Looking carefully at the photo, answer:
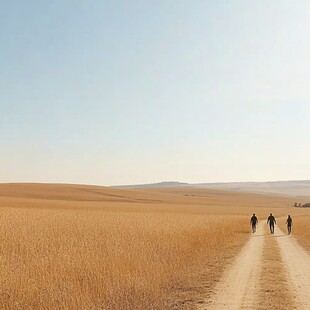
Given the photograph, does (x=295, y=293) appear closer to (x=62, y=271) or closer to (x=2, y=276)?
(x=62, y=271)

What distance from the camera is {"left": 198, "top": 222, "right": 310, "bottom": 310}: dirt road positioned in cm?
976

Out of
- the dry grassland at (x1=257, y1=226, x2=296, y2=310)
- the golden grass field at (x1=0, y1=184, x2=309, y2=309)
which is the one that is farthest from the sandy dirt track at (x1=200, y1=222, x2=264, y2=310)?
the golden grass field at (x1=0, y1=184, x2=309, y2=309)

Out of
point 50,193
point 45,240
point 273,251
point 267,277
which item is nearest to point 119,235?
point 45,240

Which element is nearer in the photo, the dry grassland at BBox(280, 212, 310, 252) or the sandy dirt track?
the sandy dirt track

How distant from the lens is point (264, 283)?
1215 cm

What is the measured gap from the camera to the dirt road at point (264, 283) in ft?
32.0

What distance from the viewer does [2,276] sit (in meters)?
10.2

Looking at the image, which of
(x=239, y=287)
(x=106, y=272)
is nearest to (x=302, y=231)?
(x=239, y=287)

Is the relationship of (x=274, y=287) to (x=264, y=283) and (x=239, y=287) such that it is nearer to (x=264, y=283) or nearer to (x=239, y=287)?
(x=264, y=283)

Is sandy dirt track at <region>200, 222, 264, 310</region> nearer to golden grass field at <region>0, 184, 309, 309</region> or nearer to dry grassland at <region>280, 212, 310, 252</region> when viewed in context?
golden grass field at <region>0, 184, 309, 309</region>

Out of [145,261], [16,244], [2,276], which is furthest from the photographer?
[16,244]

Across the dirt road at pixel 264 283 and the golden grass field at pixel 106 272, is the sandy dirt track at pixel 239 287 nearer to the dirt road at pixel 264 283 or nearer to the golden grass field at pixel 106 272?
the dirt road at pixel 264 283

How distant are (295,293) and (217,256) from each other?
7336 mm

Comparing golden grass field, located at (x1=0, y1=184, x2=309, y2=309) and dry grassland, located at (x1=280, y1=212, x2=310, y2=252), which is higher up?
golden grass field, located at (x1=0, y1=184, x2=309, y2=309)
